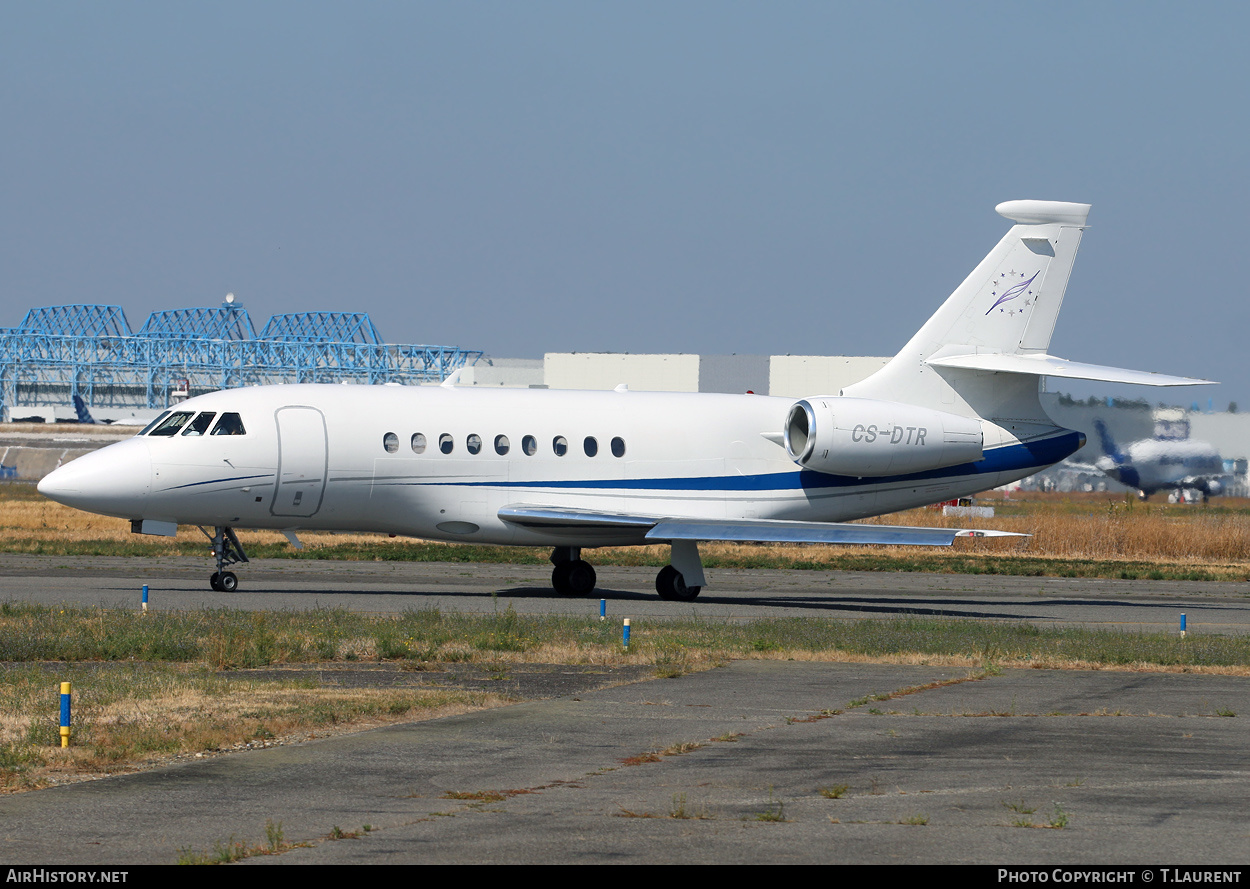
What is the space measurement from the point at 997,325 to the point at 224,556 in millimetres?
16428

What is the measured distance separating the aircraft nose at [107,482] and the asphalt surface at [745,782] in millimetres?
12145

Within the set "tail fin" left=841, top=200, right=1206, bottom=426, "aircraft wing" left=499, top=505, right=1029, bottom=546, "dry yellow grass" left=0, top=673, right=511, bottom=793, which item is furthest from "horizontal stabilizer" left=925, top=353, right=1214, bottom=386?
"dry yellow grass" left=0, top=673, right=511, bottom=793

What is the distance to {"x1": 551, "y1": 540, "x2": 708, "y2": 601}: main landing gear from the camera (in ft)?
92.8

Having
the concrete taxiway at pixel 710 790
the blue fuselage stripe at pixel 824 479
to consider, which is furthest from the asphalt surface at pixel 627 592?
the concrete taxiway at pixel 710 790

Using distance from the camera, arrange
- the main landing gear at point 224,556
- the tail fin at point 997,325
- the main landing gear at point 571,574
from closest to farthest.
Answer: the main landing gear at point 224,556
the main landing gear at point 571,574
the tail fin at point 997,325

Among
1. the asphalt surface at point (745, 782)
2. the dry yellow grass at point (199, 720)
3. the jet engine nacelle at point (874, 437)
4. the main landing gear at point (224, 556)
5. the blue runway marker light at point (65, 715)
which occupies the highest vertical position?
the jet engine nacelle at point (874, 437)

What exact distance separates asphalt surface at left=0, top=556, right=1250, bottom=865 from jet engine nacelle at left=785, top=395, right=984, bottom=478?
35.9ft

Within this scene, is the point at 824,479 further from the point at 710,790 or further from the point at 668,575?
the point at 710,790

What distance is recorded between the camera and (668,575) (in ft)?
93.6

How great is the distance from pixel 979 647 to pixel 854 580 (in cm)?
1576

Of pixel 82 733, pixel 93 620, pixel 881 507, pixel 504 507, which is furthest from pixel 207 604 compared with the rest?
pixel 881 507

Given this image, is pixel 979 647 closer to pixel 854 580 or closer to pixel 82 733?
pixel 82 733

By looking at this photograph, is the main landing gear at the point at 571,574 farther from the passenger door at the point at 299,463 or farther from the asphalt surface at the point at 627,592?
the passenger door at the point at 299,463

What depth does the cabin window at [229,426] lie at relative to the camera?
26.0 metres
